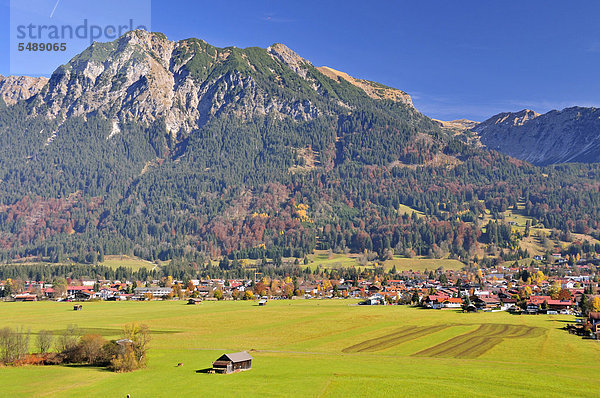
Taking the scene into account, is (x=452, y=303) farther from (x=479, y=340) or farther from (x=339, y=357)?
(x=339, y=357)

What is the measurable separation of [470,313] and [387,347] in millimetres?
63974

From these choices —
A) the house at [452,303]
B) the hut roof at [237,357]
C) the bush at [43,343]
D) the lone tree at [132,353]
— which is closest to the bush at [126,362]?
the lone tree at [132,353]

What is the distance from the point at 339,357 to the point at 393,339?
771 inches

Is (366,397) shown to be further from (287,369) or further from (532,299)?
(532,299)

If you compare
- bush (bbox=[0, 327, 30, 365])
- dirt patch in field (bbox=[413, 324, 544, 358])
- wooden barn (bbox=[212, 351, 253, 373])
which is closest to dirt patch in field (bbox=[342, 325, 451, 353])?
dirt patch in field (bbox=[413, 324, 544, 358])

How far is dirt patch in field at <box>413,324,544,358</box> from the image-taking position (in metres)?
87.3

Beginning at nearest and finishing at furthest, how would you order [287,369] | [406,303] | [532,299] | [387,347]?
[287,369] → [387,347] → [532,299] → [406,303]

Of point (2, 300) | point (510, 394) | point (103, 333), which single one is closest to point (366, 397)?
point (510, 394)

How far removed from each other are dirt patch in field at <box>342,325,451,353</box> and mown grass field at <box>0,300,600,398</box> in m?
0.19

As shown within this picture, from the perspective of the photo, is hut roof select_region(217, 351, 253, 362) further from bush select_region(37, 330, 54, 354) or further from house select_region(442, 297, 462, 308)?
house select_region(442, 297, 462, 308)

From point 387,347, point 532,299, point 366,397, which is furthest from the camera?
point 532,299

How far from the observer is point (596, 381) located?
66.7 metres

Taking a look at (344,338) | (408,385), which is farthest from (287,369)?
(344,338)

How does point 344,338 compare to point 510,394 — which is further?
point 344,338
